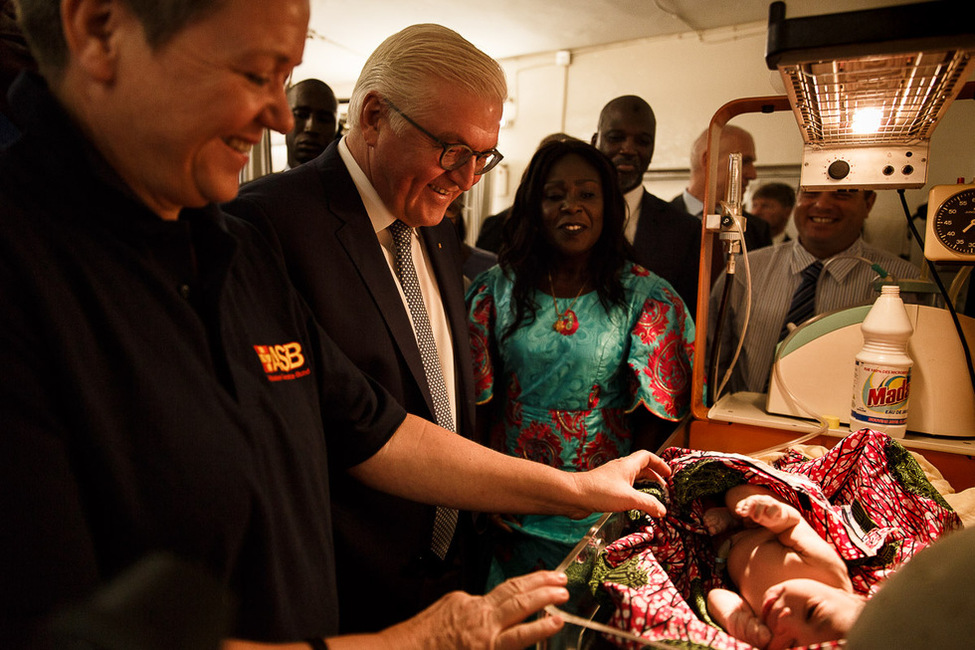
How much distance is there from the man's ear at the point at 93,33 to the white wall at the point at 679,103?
15.5 feet

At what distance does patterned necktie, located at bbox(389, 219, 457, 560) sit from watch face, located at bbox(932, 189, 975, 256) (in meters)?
1.22

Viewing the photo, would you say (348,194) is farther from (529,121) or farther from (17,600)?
(529,121)

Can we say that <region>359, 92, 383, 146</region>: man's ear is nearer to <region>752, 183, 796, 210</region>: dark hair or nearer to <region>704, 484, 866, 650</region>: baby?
<region>704, 484, 866, 650</region>: baby

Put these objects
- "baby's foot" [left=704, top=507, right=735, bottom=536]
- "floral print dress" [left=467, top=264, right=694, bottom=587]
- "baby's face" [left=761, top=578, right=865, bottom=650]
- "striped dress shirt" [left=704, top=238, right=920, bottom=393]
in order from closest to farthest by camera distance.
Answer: "baby's face" [left=761, top=578, right=865, bottom=650]
"baby's foot" [left=704, top=507, right=735, bottom=536]
"floral print dress" [left=467, top=264, right=694, bottom=587]
"striped dress shirt" [left=704, top=238, right=920, bottom=393]

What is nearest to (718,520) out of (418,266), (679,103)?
(418,266)

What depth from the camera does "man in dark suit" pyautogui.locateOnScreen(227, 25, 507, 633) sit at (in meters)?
1.26

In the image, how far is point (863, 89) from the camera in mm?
1111

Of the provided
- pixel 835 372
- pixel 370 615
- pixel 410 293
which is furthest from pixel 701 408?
pixel 370 615

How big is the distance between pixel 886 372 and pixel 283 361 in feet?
4.34

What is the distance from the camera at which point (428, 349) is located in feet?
4.69

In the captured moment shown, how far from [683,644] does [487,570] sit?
114cm

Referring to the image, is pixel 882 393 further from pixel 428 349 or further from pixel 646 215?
pixel 646 215

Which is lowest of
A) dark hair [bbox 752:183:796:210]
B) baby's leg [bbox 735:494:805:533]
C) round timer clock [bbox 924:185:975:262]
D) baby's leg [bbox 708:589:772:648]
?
baby's leg [bbox 708:589:772:648]

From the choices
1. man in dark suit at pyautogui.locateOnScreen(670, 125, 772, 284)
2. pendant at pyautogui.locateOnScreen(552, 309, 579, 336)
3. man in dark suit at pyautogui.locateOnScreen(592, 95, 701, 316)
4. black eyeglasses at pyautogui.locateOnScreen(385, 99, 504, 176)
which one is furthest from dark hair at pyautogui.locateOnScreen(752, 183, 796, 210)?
black eyeglasses at pyautogui.locateOnScreen(385, 99, 504, 176)
